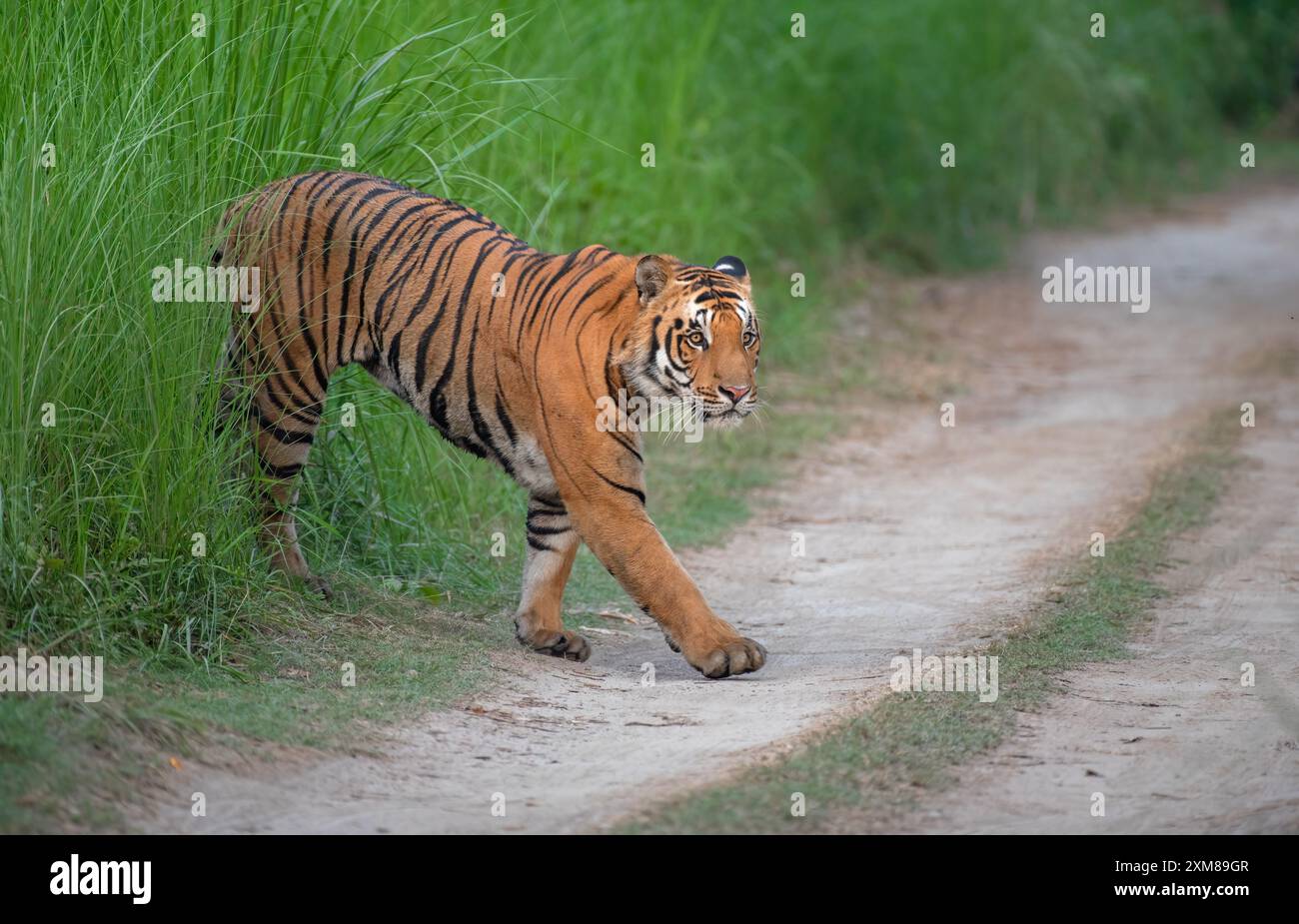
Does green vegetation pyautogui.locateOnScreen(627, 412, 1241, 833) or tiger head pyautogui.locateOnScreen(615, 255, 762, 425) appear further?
tiger head pyautogui.locateOnScreen(615, 255, 762, 425)

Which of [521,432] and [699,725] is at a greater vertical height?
[521,432]

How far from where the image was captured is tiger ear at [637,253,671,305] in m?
5.38

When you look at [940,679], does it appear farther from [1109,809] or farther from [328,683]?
[328,683]

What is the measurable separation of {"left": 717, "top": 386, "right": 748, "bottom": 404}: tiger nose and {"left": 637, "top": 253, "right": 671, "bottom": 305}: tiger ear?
1.36 feet

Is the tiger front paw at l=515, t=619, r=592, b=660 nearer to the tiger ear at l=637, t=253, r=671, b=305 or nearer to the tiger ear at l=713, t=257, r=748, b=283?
the tiger ear at l=637, t=253, r=671, b=305

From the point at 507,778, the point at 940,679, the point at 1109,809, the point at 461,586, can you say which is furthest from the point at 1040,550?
the point at 507,778

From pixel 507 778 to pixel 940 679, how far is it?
1.55 metres

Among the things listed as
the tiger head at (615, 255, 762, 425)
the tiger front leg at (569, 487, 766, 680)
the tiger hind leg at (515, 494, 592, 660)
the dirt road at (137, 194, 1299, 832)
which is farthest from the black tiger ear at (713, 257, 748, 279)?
the dirt road at (137, 194, 1299, 832)

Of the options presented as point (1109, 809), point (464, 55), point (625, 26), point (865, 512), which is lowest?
point (1109, 809)

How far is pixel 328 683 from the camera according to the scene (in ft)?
16.4

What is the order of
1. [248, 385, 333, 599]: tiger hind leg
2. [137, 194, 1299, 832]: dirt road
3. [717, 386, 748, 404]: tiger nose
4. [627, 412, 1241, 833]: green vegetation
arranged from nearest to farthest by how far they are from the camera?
[627, 412, 1241, 833]: green vegetation
[137, 194, 1299, 832]: dirt road
[717, 386, 748, 404]: tiger nose
[248, 385, 333, 599]: tiger hind leg

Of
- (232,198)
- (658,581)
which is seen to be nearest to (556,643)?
(658,581)

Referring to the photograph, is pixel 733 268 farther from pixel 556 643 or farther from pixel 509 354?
pixel 556 643

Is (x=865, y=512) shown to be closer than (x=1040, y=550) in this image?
No
